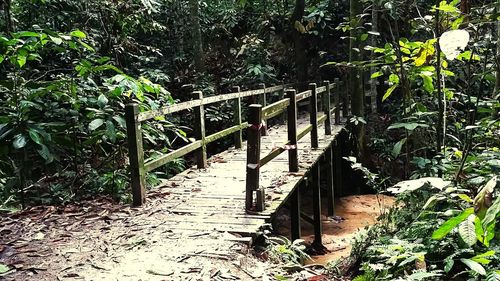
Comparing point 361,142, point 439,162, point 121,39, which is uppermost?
point 121,39

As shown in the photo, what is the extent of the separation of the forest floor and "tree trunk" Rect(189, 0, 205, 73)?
892cm

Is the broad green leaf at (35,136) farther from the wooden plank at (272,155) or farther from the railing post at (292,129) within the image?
the railing post at (292,129)

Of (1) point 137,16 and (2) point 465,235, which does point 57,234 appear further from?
(1) point 137,16

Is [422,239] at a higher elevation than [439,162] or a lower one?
lower

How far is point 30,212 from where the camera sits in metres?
4.93

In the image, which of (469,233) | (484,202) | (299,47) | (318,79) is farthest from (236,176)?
(318,79)

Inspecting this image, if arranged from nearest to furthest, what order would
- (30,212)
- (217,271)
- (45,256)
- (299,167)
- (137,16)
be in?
(217,271), (45,256), (30,212), (299,167), (137,16)

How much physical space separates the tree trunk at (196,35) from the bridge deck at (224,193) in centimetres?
630

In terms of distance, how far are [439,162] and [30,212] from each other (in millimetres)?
4232

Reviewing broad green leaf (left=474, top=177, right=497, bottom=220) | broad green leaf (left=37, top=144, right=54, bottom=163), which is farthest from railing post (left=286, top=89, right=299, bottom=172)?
broad green leaf (left=474, top=177, right=497, bottom=220)

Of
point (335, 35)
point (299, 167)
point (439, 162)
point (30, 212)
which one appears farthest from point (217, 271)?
point (335, 35)

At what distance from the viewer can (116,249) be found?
389 cm

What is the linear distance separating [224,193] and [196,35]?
28.7ft

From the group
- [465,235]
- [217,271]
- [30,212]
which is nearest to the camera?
[465,235]
